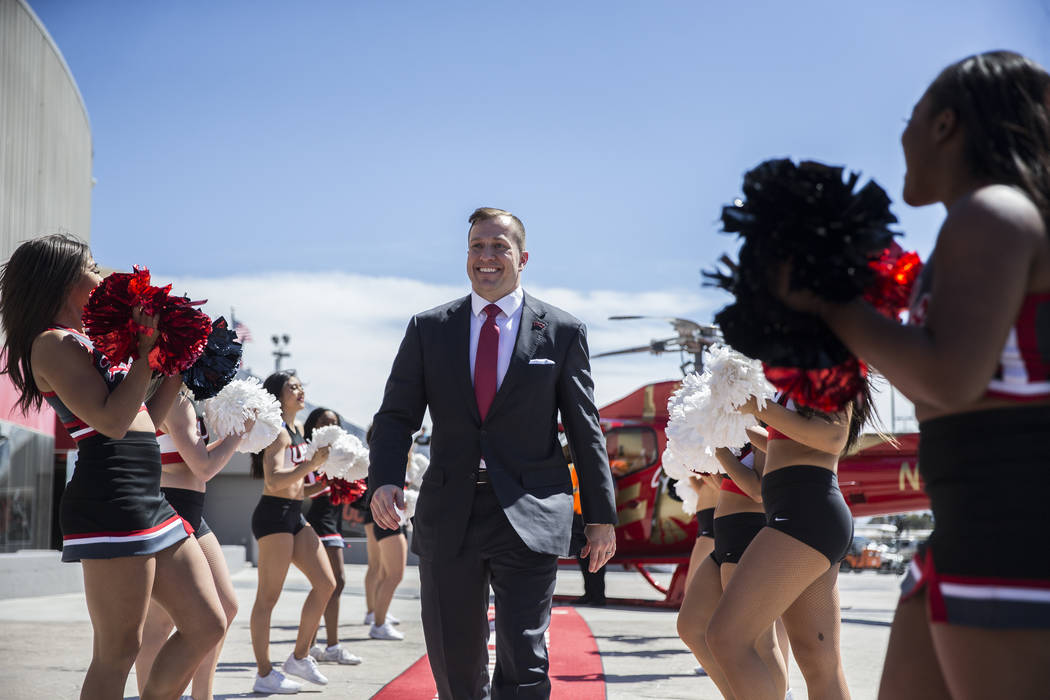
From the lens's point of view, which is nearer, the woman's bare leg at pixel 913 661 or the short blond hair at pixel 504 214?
the woman's bare leg at pixel 913 661

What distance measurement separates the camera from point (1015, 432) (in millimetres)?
1729

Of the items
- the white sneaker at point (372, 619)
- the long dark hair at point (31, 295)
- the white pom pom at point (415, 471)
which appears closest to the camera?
the long dark hair at point (31, 295)

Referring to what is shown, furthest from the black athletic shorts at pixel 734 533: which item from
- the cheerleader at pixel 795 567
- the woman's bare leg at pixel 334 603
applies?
the woman's bare leg at pixel 334 603

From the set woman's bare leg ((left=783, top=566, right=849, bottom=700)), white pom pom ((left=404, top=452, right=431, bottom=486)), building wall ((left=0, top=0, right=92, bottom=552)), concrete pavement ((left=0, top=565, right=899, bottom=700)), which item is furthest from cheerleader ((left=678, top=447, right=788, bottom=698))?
building wall ((left=0, top=0, right=92, bottom=552))

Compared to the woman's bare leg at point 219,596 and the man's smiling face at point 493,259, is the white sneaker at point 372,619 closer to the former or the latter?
the woman's bare leg at point 219,596

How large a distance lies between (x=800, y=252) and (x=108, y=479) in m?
2.57

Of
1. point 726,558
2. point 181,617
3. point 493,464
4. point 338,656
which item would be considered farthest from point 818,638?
point 338,656

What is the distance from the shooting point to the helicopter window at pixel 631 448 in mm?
15539

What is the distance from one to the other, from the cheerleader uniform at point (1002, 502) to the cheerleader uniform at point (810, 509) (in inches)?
70.0

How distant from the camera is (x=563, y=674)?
7180 millimetres

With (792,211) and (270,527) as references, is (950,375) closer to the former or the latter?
(792,211)

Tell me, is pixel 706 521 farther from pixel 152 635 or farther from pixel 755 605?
pixel 152 635

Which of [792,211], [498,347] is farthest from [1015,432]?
[498,347]

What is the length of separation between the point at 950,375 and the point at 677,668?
21.0 ft
